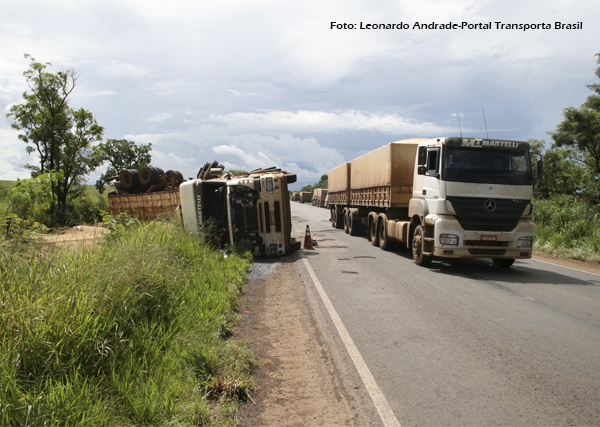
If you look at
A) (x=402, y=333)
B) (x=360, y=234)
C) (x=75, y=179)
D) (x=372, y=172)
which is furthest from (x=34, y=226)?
(x=75, y=179)

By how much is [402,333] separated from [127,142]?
32862 millimetres

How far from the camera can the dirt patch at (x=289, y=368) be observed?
11.8ft

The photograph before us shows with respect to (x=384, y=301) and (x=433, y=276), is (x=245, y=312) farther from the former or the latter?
(x=433, y=276)

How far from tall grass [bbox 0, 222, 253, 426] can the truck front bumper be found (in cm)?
619

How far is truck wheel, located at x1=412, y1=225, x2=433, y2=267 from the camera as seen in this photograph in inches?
425

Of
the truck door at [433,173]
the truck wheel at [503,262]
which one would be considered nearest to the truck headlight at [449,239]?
the truck door at [433,173]

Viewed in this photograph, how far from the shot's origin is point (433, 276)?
9.59m

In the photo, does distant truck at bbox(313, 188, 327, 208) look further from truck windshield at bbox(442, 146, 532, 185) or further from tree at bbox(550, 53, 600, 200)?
truck windshield at bbox(442, 146, 532, 185)

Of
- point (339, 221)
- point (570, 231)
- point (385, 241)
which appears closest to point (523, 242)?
point (385, 241)

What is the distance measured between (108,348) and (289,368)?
1.87 m

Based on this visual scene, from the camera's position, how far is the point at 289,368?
4574mm

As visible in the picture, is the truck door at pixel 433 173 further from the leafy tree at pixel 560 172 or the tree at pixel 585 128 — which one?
the leafy tree at pixel 560 172

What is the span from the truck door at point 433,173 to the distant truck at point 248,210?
407 cm

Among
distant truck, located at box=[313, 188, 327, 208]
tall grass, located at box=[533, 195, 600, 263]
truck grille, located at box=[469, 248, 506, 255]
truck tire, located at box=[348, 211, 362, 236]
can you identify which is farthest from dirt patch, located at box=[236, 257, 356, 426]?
distant truck, located at box=[313, 188, 327, 208]
